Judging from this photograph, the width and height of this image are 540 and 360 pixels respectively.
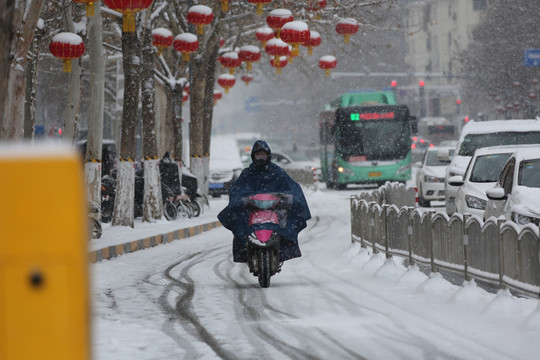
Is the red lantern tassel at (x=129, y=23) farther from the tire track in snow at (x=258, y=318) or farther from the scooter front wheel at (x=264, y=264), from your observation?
the scooter front wheel at (x=264, y=264)

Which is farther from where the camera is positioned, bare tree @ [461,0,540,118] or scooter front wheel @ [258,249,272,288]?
bare tree @ [461,0,540,118]

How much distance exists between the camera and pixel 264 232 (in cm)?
1179

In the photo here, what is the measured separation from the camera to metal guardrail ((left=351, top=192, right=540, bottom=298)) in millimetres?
9633

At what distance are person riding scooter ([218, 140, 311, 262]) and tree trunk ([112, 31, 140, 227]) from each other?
907 cm

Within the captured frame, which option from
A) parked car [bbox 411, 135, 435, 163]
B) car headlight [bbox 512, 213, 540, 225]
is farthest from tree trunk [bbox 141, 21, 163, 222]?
parked car [bbox 411, 135, 435, 163]

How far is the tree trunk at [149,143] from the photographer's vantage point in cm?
2252

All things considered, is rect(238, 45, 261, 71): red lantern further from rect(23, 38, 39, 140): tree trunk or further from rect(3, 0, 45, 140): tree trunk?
rect(3, 0, 45, 140): tree trunk

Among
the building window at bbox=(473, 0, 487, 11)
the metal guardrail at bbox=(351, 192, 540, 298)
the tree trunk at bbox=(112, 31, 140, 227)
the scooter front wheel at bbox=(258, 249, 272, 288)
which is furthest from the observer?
the building window at bbox=(473, 0, 487, 11)

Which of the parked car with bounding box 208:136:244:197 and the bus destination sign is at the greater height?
the bus destination sign

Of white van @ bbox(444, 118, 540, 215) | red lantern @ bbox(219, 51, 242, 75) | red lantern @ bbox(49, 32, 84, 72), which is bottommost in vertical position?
white van @ bbox(444, 118, 540, 215)

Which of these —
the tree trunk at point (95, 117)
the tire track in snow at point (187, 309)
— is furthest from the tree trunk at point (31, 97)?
the tire track in snow at point (187, 309)

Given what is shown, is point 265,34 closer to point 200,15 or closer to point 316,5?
point 316,5

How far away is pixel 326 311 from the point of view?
9914 mm

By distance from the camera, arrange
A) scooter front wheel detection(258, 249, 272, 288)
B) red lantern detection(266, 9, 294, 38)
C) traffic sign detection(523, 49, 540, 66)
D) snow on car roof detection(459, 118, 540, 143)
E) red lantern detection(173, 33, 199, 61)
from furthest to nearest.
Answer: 1. traffic sign detection(523, 49, 540, 66)
2. red lantern detection(173, 33, 199, 61)
3. snow on car roof detection(459, 118, 540, 143)
4. red lantern detection(266, 9, 294, 38)
5. scooter front wheel detection(258, 249, 272, 288)
